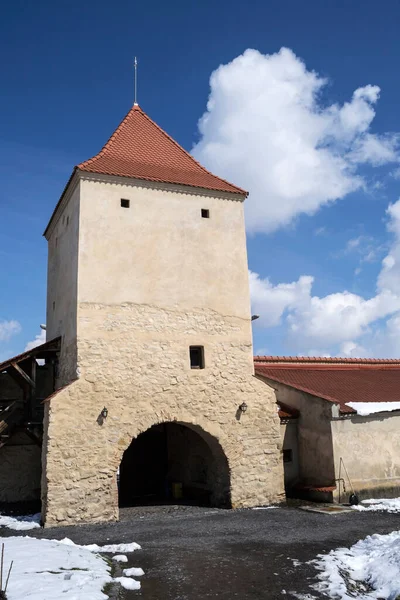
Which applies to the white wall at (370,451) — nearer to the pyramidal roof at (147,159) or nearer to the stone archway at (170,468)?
the stone archway at (170,468)

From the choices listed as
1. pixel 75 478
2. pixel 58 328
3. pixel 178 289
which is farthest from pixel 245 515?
pixel 58 328

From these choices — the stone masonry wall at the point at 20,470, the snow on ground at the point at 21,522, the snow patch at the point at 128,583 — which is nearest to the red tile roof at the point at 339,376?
the stone masonry wall at the point at 20,470

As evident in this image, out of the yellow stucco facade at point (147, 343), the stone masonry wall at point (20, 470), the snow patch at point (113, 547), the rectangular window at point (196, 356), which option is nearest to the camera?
the snow patch at point (113, 547)

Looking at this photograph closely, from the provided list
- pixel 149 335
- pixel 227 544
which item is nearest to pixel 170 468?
A: pixel 149 335

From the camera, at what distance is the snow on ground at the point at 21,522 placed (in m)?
10.3

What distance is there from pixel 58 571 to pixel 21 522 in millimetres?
4753

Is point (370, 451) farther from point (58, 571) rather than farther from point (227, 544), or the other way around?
point (58, 571)

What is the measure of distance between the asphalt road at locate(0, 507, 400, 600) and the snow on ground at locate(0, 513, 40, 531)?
0.60m

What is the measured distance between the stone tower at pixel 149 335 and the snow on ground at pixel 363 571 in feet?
15.6

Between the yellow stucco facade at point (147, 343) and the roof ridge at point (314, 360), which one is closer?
the yellow stucco facade at point (147, 343)

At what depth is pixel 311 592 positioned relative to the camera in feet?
20.1

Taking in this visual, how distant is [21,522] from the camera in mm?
10695

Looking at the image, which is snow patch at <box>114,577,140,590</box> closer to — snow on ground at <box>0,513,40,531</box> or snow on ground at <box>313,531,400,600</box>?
snow on ground at <box>313,531,400,600</box>

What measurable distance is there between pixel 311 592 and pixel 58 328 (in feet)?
31.9
